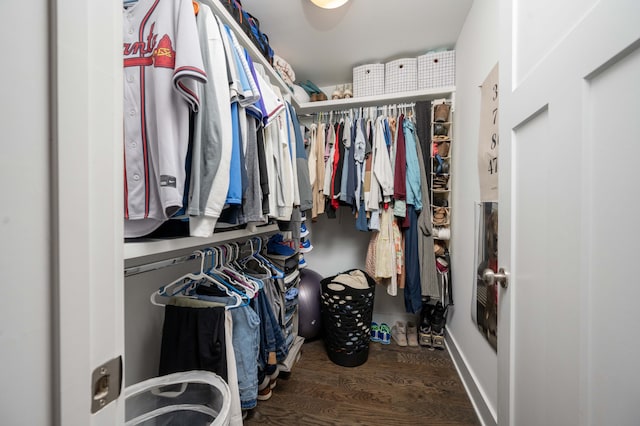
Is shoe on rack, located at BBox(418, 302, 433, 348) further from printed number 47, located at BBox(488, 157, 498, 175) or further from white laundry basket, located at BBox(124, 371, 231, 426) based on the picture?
white laundry basket, located at BBox(124, 371, 231, 426)

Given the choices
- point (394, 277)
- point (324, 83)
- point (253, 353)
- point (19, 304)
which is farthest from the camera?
point (324, 83)

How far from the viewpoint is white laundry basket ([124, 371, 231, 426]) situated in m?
0.74

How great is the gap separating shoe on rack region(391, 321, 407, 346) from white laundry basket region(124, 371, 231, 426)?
146 centimetres

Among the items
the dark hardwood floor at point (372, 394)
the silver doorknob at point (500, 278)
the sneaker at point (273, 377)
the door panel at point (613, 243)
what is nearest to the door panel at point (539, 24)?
the door panel at point (613, 243)

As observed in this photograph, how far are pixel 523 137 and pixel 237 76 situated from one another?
957 mm

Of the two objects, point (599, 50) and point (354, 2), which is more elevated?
point (354, 2)

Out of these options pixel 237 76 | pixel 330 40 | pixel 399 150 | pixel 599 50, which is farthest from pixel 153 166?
pixel 330 40

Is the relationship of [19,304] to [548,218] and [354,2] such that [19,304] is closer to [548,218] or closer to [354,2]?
[548,218]

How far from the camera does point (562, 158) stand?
19.7 inches

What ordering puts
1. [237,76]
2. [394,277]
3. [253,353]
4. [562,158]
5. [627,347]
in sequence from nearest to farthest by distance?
[627,347] → [562,158] → [237,76] → [253,353] → [394,277]

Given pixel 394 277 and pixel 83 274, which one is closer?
pixel 83 274

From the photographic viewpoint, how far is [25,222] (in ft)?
0.77

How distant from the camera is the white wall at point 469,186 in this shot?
3.68 feet

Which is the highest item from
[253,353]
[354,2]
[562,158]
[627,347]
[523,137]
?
[354,2]
